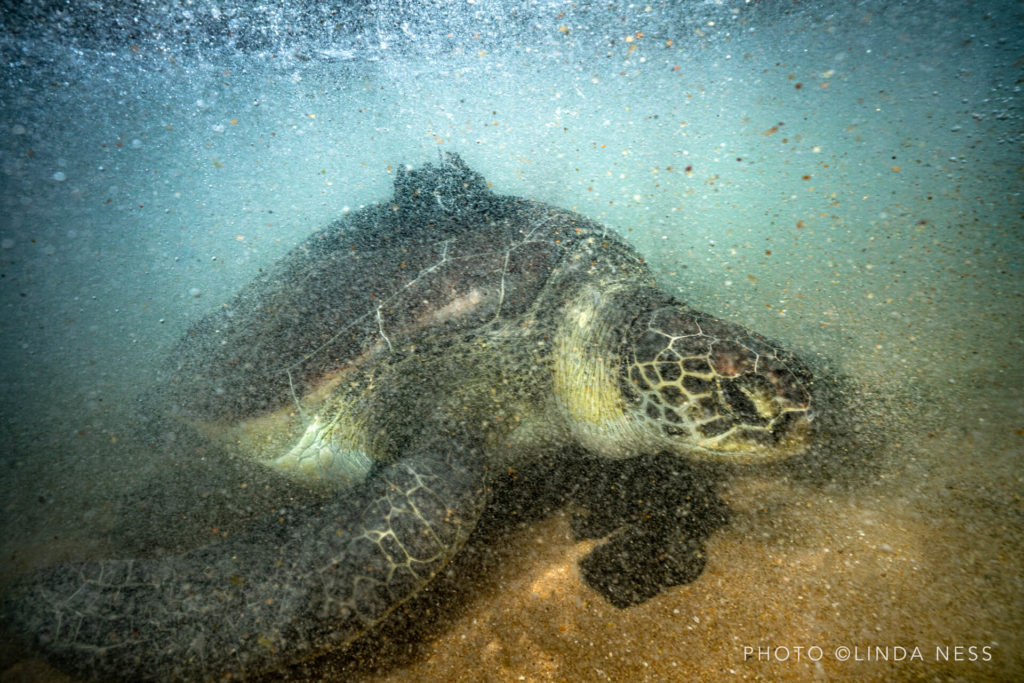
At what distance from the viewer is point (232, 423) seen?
131 centimetres

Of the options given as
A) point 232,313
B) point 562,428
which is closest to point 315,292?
point 232,313

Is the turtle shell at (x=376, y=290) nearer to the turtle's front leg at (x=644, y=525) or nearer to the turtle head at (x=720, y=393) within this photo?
the turtle head at (x=720, y=393)

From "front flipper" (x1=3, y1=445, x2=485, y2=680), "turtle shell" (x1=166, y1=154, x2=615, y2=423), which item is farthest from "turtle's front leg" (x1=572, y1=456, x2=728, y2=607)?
"turtle shell" (x1=166, y1=154, x2=615, y2=423)

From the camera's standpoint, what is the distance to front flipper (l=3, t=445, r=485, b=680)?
3.43 feet

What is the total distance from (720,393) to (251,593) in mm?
1400

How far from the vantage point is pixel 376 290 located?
1.39 m

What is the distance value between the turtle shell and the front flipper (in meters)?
0.43

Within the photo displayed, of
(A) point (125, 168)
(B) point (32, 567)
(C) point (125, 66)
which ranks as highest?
(C) point (125, 66)

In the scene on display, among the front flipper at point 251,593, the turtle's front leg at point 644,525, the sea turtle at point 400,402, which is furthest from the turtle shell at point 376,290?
the turtle's front leg at point 644,525

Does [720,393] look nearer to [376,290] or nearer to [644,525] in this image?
[644,525]

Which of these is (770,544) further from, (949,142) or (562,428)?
(949,142)

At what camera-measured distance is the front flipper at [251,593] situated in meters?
1.04

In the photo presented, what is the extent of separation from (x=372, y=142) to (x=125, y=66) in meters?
0.99

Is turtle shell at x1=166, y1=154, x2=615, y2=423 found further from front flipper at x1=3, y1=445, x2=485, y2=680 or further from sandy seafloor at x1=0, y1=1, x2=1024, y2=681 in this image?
front flipper at x1=3, y1=445, x2=485, y2=680
